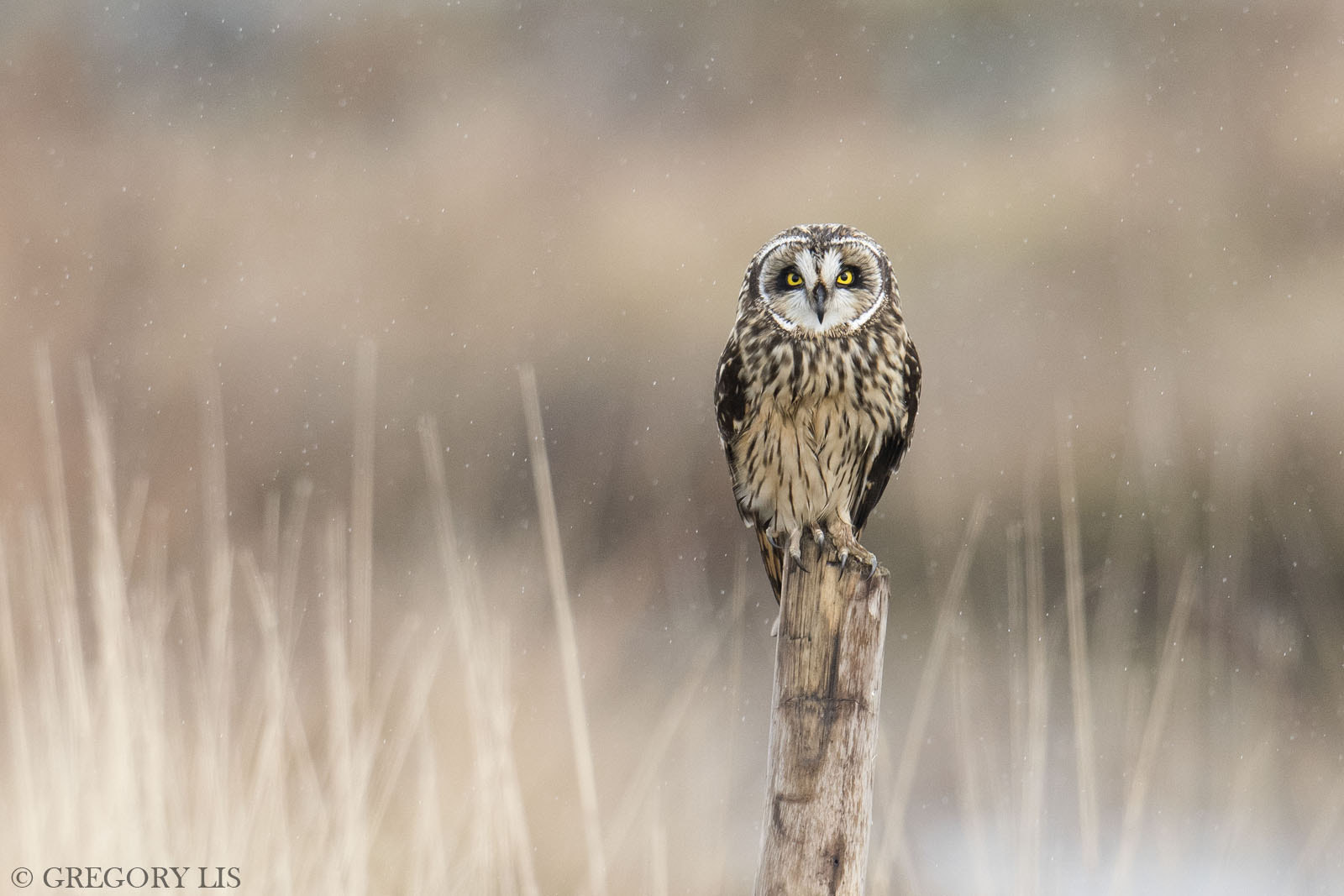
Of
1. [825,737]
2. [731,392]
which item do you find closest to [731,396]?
[731,392]

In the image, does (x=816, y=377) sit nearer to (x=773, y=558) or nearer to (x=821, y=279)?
(x=821, y=279)

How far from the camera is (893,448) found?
2309mm

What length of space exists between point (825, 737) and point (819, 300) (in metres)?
1.00

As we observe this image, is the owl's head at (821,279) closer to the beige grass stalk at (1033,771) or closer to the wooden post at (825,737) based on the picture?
the beige grass stalk at (1033,771)

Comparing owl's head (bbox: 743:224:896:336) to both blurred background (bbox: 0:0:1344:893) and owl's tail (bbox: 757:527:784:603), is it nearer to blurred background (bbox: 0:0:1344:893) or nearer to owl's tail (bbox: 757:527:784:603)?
owl's tail (bbox: 757:527:784:603)

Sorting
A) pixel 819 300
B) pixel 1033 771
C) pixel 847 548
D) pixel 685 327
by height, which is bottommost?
pixel 1033 771

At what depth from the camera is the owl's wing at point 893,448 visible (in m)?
2.26

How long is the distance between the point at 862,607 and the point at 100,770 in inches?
55.4

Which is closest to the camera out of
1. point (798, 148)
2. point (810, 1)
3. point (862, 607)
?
point (862, 607)

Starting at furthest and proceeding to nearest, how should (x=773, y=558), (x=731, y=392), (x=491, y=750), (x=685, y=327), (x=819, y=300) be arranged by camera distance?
1. (x=685, y=327)
2. (x=773, y=558)
3. (x=731, y=392)
4. (x=819, y=300)
5. (x=491, y=750)

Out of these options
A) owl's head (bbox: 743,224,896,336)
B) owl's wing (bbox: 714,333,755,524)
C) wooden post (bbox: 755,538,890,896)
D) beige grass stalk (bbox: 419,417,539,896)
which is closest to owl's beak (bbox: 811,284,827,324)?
owl's head (bbox: 743,224,896,336)

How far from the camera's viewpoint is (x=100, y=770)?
2.05 m

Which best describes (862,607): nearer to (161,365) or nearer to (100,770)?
(100,770)

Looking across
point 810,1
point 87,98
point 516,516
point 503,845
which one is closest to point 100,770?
point 503,845
